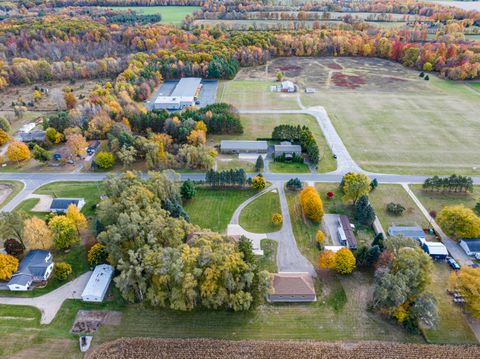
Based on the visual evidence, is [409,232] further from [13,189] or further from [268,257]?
[13,189]

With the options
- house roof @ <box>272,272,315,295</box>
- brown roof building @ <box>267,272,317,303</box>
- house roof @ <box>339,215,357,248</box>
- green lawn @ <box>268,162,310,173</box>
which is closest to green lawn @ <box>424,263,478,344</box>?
house roof @ <box>339,215,357,248</box>

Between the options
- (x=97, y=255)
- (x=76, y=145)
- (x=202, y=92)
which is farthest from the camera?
(x=202, y=92)

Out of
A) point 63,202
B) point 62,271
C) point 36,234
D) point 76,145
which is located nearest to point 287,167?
point 63,202

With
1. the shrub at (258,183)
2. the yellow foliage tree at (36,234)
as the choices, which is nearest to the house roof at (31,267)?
the yellow foliage tree at (36,234)

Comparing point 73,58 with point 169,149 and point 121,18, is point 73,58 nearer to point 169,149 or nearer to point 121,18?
point 121,18

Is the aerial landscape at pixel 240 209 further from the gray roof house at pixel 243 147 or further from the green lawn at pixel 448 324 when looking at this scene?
the gray roof house at pixel 243 147
